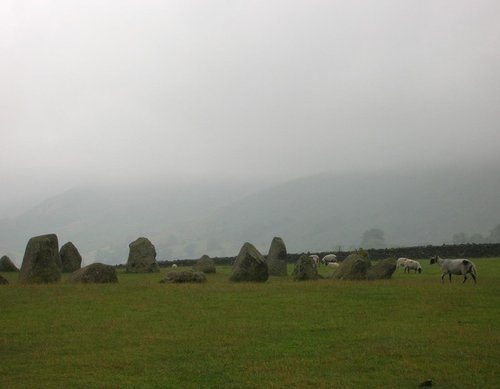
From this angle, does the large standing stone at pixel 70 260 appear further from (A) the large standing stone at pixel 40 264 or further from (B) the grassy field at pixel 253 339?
(B) the grassy field at pixel 253 339

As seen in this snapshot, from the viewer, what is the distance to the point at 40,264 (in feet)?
108

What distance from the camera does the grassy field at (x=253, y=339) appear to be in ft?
39.7

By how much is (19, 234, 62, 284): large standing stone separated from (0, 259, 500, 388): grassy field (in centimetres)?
676

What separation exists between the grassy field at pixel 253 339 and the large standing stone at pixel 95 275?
5363 mm

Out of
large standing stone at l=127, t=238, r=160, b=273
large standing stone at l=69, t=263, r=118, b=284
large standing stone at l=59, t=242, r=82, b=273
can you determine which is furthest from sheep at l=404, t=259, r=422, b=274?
large standing stone at l=59, t=242, r=82, b=273

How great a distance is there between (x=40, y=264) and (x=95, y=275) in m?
3.40

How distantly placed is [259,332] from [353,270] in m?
16.0

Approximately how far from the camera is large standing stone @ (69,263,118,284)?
31.5 metres

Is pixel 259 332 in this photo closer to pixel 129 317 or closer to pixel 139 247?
pixel 129 317

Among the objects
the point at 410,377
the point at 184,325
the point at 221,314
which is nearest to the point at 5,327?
the point at 184,325

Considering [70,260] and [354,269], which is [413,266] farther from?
[70,260]

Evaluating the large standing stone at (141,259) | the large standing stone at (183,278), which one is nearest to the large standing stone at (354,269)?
the large standing stone at (183,278)

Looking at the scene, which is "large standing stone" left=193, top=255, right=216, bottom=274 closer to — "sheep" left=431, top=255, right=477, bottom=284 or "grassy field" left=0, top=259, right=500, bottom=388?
"grassy field" left=0, top=259, right=500, bottom=388

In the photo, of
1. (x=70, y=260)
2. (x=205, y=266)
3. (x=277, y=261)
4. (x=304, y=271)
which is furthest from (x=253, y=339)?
(x=70, y=260)
